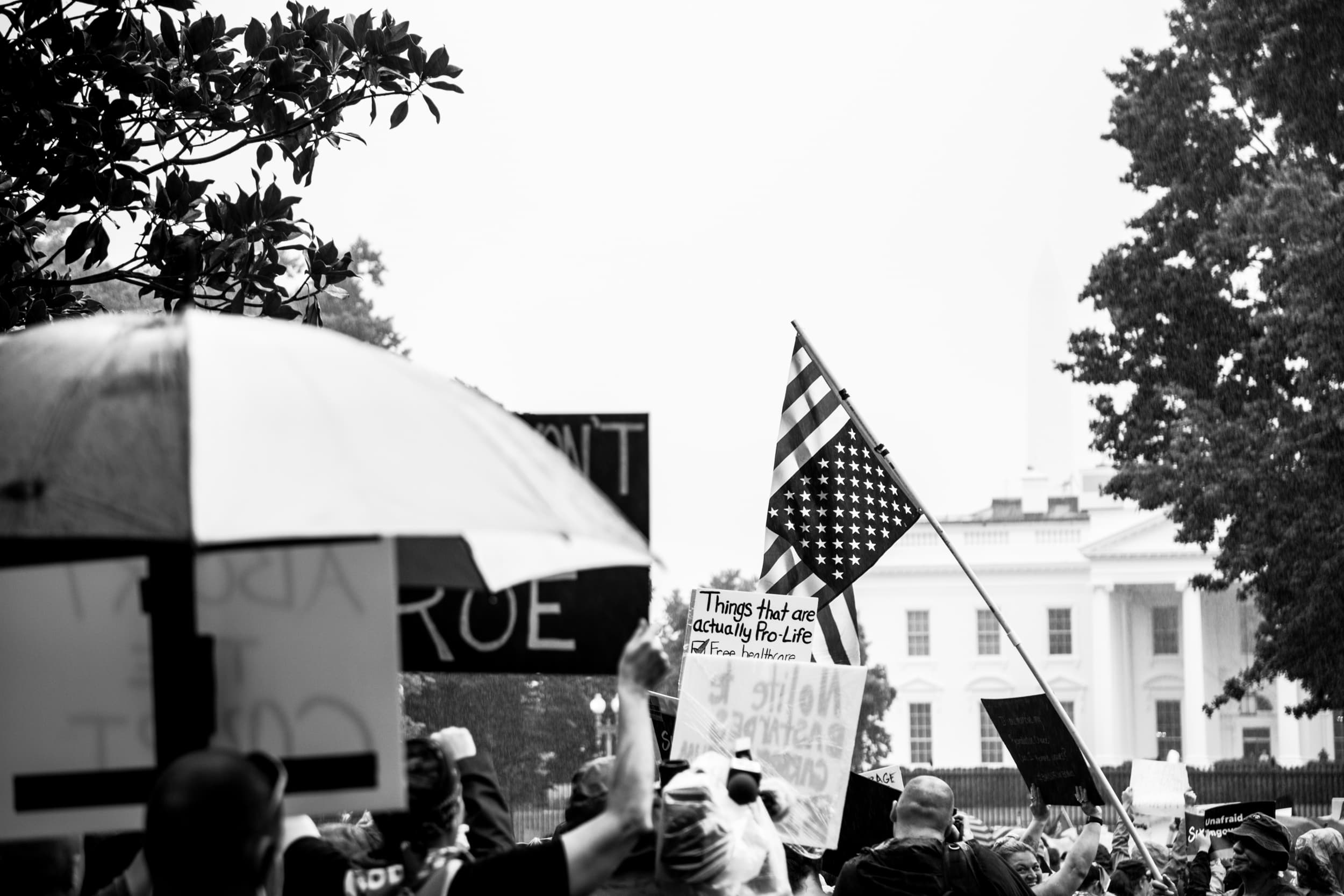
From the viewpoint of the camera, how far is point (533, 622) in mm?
4035

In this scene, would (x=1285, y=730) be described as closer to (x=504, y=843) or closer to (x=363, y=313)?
(x=363, y=313)

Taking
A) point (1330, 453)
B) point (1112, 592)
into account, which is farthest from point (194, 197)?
point (1112, 592)

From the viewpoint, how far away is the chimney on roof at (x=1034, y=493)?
84.1 meters

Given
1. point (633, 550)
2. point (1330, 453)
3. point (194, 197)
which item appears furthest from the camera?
point (1330, 453)

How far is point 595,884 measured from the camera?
3.19 m

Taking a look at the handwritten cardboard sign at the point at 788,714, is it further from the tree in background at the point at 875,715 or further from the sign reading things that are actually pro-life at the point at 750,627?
the tree in background at the point at 875,715

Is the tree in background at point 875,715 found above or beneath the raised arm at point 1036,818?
beneath

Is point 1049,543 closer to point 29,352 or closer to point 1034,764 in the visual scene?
point 1034,764

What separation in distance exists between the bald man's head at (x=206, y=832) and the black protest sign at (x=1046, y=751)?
234 inches

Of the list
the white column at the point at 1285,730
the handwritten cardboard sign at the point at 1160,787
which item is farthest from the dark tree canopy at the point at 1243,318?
the white column at the point at 1285,730

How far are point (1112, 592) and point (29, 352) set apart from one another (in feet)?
255

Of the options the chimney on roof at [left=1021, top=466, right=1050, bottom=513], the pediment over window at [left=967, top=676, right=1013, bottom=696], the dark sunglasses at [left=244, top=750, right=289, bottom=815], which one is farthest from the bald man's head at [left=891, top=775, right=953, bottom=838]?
the chimney on roof at [left=1021, top=466, right=1050, bottom=513]

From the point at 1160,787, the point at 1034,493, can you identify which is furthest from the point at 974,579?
the point at 1034,493

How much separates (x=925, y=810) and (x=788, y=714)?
75 centimetres
